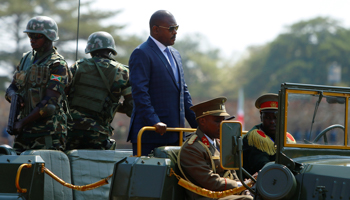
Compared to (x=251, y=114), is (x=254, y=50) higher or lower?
higher

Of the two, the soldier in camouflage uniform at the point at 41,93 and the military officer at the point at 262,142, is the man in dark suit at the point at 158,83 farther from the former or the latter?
the soldier in camouflage uniform at the point at 41,93

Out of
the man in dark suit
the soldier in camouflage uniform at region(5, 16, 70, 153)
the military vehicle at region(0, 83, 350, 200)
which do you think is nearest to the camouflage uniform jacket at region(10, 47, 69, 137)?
the soldier in camouflage uniform at region(5, 16, 70, 153)

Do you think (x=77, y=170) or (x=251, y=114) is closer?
(x=77, y=170)

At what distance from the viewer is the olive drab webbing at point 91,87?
19.4 feet

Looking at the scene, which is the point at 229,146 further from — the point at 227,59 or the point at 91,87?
the point at 227,59

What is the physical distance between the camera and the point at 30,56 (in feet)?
18.6

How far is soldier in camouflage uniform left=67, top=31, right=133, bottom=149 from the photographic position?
5.92 metres

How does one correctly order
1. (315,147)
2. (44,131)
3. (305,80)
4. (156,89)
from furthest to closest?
(305,80) → (44,131) → (156,89) → (315,147)

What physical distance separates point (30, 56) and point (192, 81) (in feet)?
205

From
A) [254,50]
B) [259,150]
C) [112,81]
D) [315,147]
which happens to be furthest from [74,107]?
[254,50]

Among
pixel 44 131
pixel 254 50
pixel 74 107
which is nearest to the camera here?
pixel 44 131

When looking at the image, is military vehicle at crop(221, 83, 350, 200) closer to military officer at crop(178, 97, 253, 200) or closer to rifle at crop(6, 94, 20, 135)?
military officer at crop(178, 97, 253, 200)

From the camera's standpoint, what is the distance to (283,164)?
11.0 ft

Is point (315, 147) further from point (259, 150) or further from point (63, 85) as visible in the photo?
point (63, 85)
